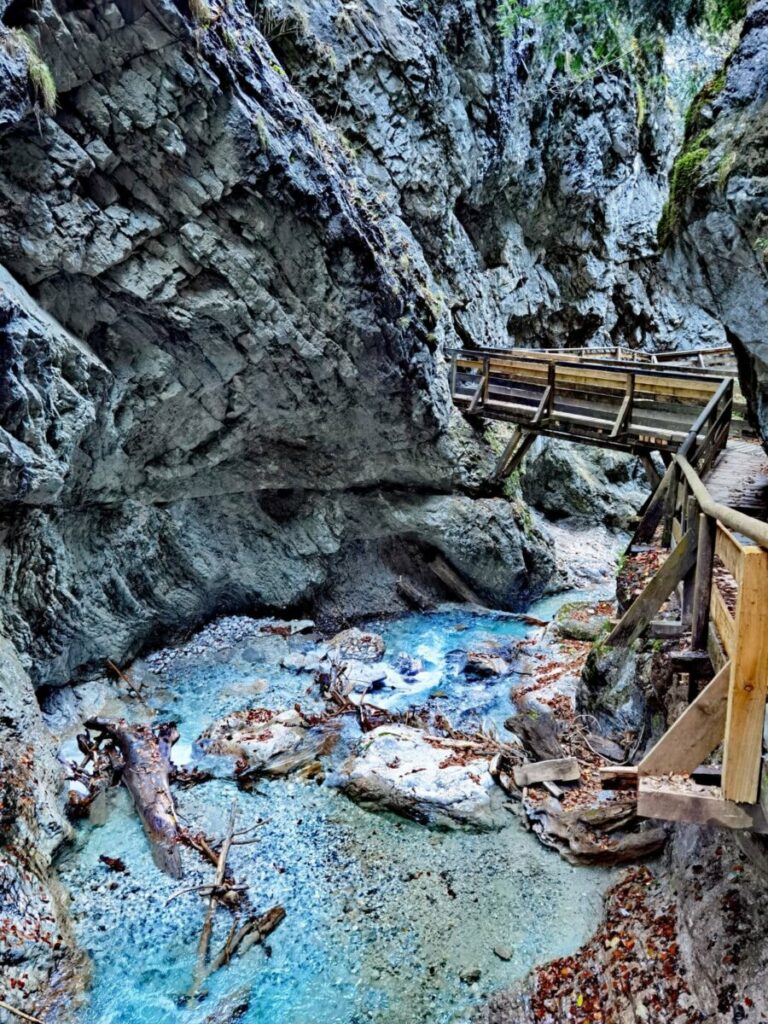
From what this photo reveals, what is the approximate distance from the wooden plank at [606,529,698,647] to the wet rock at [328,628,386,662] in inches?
233

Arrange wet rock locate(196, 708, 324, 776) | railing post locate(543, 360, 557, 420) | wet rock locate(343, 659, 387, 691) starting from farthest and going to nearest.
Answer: railing post locate(543, 360, 557, 420)
wet rock locate(343, 659, 387, 691)
wet rock locate(196, 708, 324, 776)

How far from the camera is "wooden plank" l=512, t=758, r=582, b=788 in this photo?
263 inches

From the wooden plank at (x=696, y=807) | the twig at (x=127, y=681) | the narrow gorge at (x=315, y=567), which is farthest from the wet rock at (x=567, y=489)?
the wooden plank at (x=696, y=807)

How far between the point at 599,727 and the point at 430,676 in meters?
3.92

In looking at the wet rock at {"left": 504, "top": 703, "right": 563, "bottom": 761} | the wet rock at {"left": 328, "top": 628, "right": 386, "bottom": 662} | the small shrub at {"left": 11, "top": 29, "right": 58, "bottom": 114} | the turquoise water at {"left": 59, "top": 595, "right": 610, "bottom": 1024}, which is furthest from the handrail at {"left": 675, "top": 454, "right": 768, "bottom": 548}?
the small shrub at {"left": 11, "top": 29, "right": 58, "bottom": 114}

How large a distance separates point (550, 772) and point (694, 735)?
4.16 metres

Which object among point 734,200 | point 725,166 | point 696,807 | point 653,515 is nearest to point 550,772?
point 696,807

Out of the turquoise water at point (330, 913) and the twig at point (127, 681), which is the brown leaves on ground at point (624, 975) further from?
the twig at point (127, 681)

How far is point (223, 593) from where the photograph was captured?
1236 cm

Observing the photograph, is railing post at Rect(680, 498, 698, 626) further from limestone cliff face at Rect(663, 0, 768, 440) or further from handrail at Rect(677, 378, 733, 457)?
handrail at Rect(677, 378, 733, 457)

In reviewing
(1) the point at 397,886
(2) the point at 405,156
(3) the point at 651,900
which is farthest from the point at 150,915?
(2) the point at 405,156

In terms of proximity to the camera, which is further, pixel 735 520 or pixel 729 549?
pixel 729 549

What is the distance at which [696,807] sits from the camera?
9.70ft

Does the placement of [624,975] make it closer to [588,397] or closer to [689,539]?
[689,539]
